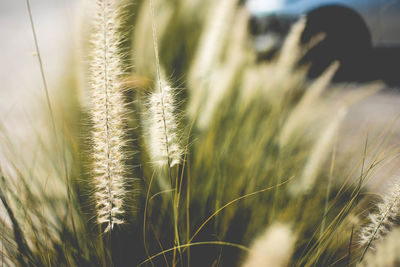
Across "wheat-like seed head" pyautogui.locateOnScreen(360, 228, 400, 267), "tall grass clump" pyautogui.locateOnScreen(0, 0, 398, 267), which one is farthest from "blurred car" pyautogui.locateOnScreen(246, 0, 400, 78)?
"wheat-like seed head" pyautogui.locateOnScreen(360, 228, 400, 267)

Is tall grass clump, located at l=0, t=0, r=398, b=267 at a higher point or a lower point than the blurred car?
lower

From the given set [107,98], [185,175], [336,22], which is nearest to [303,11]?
[336,22]

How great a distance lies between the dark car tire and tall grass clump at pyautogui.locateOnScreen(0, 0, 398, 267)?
138 centimetres

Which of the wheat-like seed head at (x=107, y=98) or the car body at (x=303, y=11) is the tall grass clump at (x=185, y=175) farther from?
the car body at (x=303, y=11)

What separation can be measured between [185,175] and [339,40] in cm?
181

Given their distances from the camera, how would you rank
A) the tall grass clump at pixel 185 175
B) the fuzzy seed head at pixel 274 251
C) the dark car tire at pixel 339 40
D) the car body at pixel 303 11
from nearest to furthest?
the fuzzy seed head at pixel 274 251 < the tall grass clump at pixel 185 175 < the car body at pixel 303 11 < the dark car tire at pixel 339 40

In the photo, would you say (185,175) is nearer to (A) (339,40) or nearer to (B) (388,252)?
(B) (388,252)

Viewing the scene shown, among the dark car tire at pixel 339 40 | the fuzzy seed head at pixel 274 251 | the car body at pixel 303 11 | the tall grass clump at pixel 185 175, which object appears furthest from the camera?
the dark car tire at pixel 339 40

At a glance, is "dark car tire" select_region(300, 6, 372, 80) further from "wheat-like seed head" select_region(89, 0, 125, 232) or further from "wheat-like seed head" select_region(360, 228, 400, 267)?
"wheat-like seed head" select_region(89, 0, 125, 232)

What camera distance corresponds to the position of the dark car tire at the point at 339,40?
1.82 meters

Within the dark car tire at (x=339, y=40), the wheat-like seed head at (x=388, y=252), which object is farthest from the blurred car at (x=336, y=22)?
the wheat-like seed head at (x=388, y=252)

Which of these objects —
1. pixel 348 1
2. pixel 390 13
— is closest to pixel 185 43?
pixel 348 1

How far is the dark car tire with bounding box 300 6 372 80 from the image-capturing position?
1818 millimetres

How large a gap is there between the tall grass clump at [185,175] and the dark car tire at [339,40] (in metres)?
1.38
